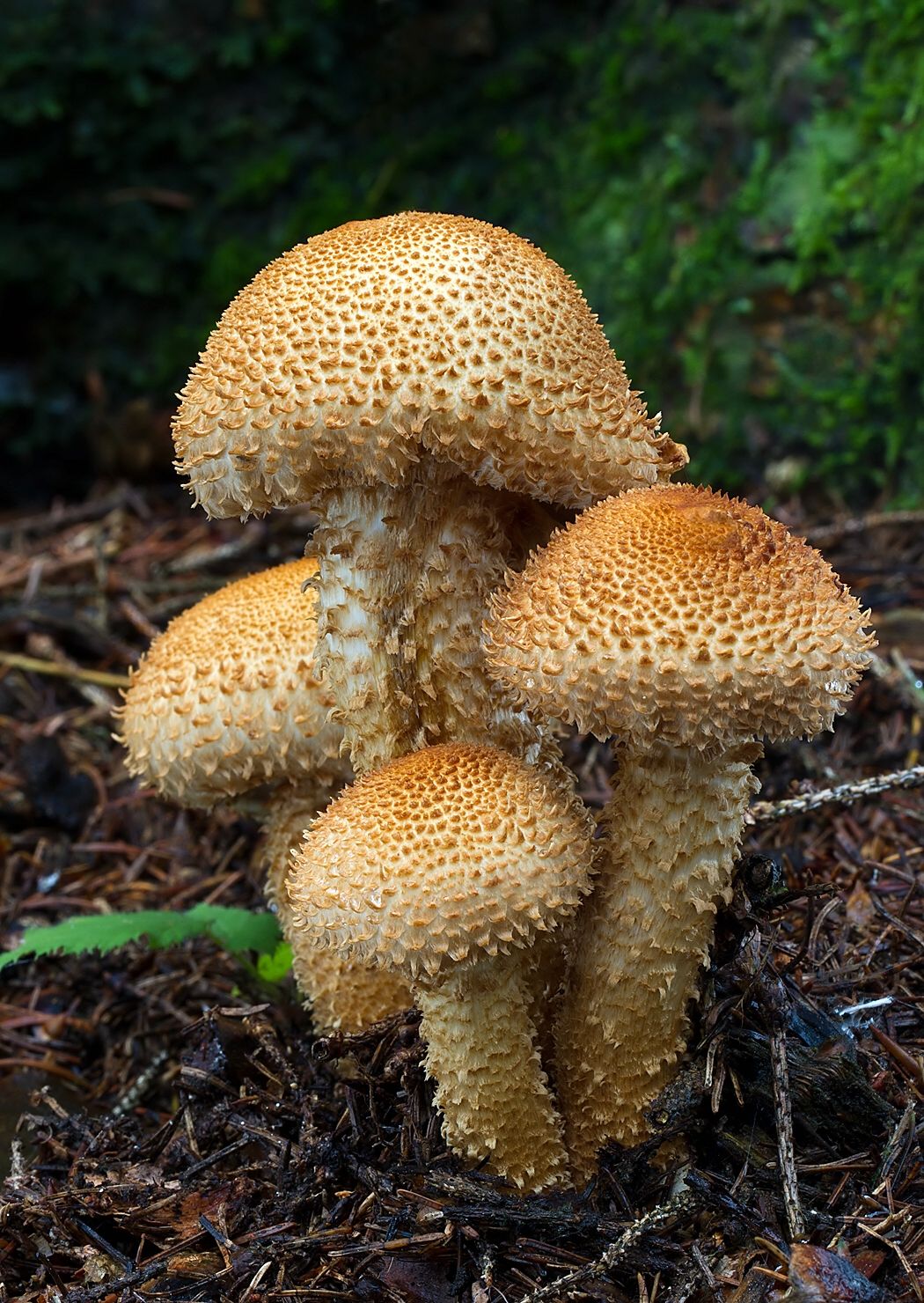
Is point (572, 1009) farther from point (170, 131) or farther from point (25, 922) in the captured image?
point (170, 131)

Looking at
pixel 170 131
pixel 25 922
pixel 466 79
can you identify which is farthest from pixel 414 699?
pixel 170 131

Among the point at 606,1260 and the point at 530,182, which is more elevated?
the point at 530,182

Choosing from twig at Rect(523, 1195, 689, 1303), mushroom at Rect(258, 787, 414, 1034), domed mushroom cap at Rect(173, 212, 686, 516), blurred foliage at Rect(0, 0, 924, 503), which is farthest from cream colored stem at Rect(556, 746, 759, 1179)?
blurred foliage at Rect(0, 0, 924, 503)

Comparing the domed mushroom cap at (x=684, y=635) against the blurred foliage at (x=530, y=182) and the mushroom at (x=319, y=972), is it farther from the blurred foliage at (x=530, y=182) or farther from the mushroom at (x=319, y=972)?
the blurred foliage at (x=530, y=182)

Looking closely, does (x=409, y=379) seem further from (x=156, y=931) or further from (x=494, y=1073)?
(x=156, y=931)

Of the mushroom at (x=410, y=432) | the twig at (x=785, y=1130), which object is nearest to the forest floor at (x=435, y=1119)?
the twig at (x=785, y=1130)

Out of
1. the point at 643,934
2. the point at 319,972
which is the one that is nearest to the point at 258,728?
the point at 319,972
